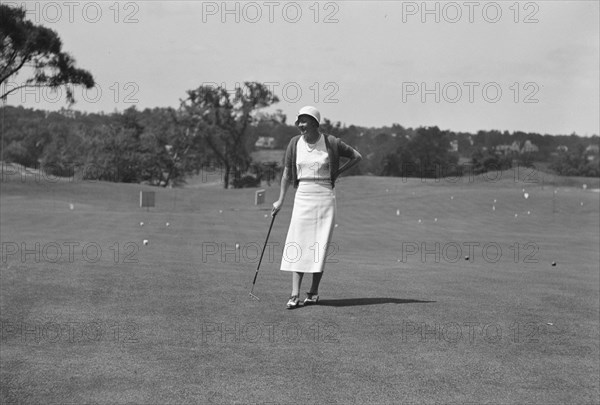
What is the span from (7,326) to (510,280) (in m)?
9.36

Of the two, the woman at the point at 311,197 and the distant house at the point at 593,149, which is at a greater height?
the distant house at the point at 593,149

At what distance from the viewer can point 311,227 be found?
37.4ft

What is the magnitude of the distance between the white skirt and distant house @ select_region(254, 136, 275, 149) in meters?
164

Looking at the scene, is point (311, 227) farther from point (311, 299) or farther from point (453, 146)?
point (453, 146)

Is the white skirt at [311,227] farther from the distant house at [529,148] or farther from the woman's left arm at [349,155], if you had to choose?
the distant house at [529,148]

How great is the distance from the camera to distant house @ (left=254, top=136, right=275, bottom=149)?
178625 mm

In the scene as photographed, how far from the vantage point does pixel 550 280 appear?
16125mm

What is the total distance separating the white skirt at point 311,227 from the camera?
37.2 ft

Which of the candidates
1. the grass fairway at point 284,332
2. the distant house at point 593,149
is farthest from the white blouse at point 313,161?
the distant house at point 593,149


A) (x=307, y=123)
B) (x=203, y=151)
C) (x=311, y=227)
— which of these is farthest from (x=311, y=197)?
(x=203, y=151)

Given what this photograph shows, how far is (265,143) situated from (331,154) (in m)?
169

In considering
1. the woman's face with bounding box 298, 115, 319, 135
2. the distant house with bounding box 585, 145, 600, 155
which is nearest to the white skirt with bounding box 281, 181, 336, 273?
the woman's face with bounding box 298, 115, 319, 135

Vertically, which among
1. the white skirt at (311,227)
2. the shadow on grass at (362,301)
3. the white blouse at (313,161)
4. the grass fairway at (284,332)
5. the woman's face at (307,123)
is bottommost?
the grass fairway at (284,332)

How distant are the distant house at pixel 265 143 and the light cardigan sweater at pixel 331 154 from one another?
164m
